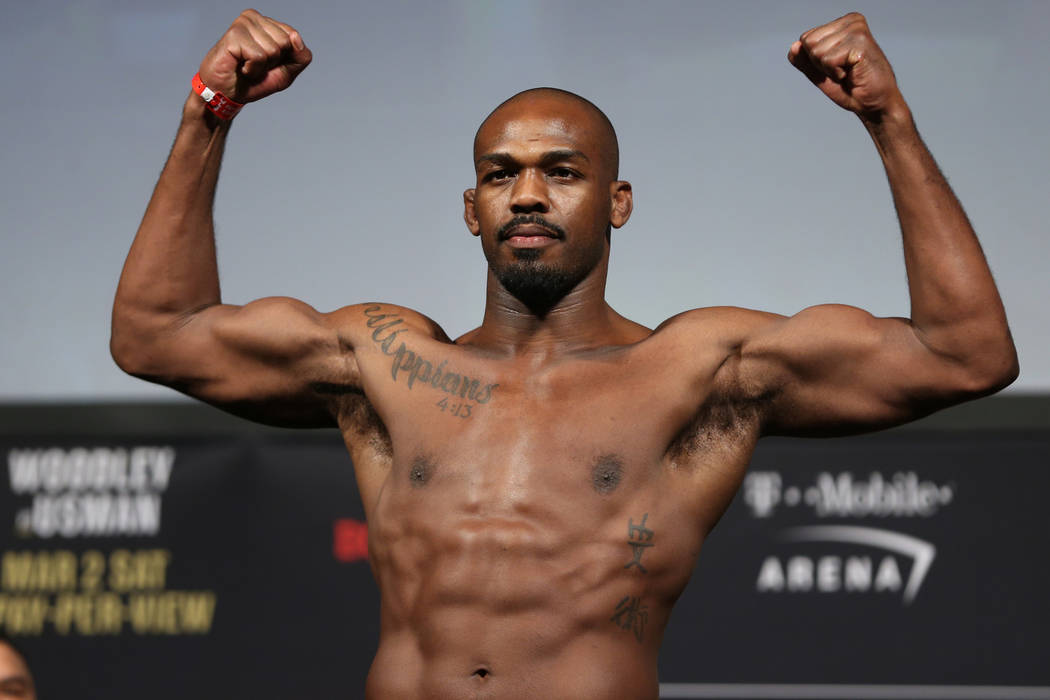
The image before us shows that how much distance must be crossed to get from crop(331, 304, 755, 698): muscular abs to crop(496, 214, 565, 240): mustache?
20cm

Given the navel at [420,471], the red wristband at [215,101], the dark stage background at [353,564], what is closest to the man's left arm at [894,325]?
the navel at [420,471]

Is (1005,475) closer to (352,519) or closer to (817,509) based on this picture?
(817,509)

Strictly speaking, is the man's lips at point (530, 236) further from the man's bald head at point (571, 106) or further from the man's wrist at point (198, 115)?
the man's wrist at point (198, 115)

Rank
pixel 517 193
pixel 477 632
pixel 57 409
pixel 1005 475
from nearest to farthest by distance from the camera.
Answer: pixel 477 632 < pixel 517 193 < pixel 1005 475 < pixel 57 409

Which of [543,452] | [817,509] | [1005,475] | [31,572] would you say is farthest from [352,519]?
[1005,475]

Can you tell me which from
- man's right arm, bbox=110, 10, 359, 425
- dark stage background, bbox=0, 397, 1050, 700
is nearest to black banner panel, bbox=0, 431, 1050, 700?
dark stage background, bbox=0, 397, 1050, 700

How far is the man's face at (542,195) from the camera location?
6.10 ft

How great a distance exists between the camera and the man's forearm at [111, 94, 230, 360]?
1930 mm

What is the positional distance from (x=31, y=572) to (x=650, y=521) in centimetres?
193

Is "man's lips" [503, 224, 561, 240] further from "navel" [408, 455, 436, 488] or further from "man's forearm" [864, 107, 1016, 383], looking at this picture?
"man's forearm" [864, 107, 1016, 383]

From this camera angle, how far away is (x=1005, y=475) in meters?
2.95

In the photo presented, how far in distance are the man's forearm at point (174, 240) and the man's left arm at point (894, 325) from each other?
34.5 inches

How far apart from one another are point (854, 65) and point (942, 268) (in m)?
0.31

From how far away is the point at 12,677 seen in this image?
1697mm
